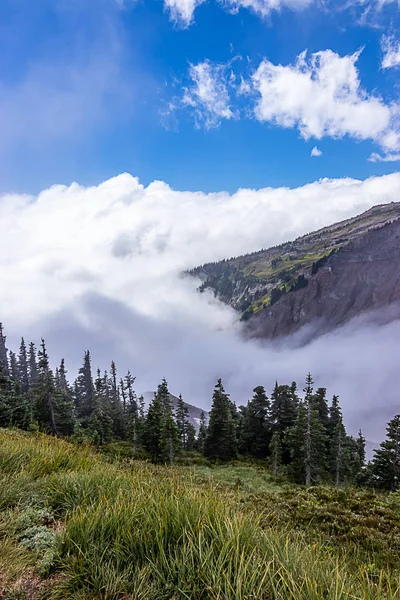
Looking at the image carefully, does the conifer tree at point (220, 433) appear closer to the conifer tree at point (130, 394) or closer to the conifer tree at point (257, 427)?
the conifer tree at point (257, 427)

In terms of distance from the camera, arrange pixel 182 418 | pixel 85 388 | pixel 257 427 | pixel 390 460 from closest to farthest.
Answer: pixel 390 460 → pixel 257 427 → pixel 182 418 → pixel 85 388

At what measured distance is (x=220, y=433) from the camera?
165 ft

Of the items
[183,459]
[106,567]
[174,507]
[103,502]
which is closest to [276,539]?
[174,507]

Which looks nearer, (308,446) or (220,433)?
(308,446)

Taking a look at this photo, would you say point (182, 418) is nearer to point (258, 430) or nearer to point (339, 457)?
point (258, 430)

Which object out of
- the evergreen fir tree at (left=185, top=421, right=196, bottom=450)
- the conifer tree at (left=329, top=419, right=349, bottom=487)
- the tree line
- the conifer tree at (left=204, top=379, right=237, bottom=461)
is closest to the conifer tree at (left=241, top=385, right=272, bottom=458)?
the tree line

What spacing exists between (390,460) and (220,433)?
2357 cm

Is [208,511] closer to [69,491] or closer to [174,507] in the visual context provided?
[174,507]

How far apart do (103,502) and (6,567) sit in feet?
4.26

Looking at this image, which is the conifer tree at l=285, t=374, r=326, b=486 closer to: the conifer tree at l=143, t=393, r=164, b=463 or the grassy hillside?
the conifer tree at l=143, t=393, r=164, b=463

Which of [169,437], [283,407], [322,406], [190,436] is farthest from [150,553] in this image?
[190,436]

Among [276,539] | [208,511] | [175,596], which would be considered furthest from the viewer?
[208,511]

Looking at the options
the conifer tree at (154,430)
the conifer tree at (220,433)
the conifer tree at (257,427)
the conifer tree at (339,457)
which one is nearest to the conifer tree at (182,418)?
the conifer tree at (154,430)

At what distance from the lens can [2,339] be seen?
116438 millimetres
